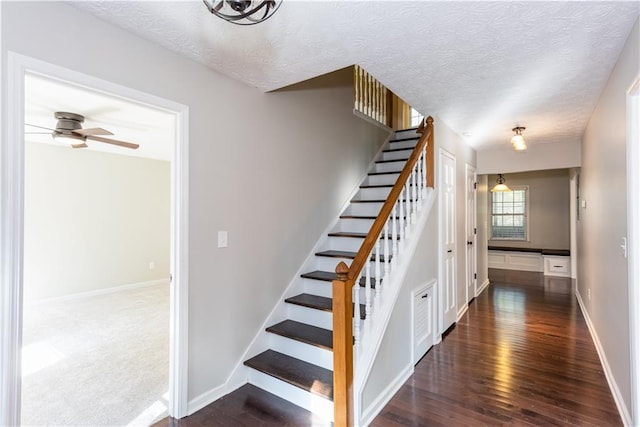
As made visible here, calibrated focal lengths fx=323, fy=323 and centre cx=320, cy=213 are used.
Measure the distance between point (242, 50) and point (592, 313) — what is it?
4.28 meters

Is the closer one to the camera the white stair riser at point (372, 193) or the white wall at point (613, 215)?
the white wall at point (613, 215)

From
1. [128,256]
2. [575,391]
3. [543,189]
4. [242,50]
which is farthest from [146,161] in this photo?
[543,189]

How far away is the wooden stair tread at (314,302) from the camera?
2646 millimetres

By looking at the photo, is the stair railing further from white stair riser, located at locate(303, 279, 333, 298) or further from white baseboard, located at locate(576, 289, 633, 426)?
white baseboard, located at locate(576, 289, 633, 426)

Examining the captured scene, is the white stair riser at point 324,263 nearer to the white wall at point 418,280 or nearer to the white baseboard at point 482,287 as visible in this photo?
the white wall at point 418,280

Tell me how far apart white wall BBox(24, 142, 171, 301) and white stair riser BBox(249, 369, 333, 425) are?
13.6ft

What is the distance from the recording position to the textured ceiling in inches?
62.5

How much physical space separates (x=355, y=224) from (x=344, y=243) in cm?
31

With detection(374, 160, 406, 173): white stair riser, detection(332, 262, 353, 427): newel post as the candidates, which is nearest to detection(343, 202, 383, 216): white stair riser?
detection(374, 160, 406, 173): white stair riser

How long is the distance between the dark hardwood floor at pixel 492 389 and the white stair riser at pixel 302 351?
344 millimetres

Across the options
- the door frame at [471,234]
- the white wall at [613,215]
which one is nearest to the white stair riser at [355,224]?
the door frame at [471,234]

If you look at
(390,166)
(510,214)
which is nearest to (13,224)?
(390,166)

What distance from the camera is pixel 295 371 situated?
237 centimetres

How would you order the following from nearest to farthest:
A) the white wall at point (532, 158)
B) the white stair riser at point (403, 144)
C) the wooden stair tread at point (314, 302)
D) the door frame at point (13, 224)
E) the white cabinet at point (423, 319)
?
the door frame at point (13, 224), the wooden stair tread at point (314, 302), the white cabinet at point (423, 319), the white wall at point (532, 158), the white stair riser at point (403, 144)
